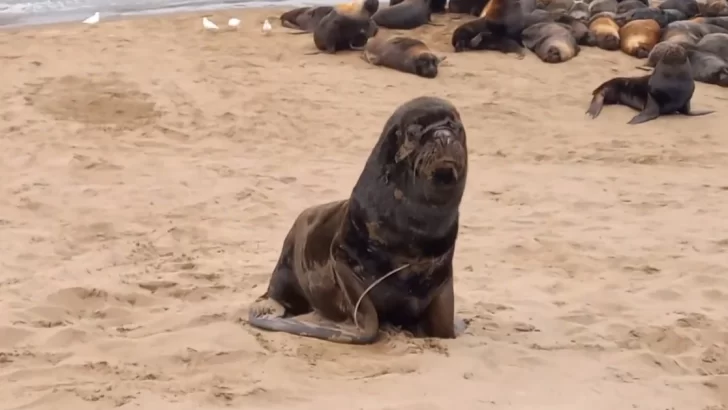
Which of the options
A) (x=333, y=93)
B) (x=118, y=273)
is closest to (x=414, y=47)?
(x=333, y=93)

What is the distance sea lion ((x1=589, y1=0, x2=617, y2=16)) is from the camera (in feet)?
43.2

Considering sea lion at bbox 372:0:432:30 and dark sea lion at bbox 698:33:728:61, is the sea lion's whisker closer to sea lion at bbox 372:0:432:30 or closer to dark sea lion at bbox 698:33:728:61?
dark sea lion at bbox 698:33:728:61

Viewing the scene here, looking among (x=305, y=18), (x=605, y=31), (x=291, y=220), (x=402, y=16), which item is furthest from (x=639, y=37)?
(x=291, y=220)

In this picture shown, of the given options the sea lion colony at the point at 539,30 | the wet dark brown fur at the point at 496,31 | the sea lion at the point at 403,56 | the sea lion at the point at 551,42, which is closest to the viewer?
the sea lion at the point at 403,56

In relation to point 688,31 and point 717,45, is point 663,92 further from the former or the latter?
point 688,31

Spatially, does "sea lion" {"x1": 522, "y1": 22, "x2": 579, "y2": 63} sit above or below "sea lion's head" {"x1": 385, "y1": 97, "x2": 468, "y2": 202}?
below

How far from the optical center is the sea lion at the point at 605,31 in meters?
12.0

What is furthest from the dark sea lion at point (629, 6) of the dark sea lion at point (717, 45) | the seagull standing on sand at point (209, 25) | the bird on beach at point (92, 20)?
the bird on beach at point (92, 20)

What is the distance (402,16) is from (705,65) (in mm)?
3770

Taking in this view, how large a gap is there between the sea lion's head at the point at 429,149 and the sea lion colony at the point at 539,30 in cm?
660

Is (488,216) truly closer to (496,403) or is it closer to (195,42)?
(496,403)

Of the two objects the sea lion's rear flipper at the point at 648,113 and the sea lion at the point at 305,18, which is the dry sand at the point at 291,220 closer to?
the sea lion's rear flipper at the point at 648,113

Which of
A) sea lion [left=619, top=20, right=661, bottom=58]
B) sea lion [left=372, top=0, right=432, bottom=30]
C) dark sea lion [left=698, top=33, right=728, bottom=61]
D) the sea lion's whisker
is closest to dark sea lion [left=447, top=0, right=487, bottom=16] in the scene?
sea lion [left=372, top=0, right=432, bottom=30]

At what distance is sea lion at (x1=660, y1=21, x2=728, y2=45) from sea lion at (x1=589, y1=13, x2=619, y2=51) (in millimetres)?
523
